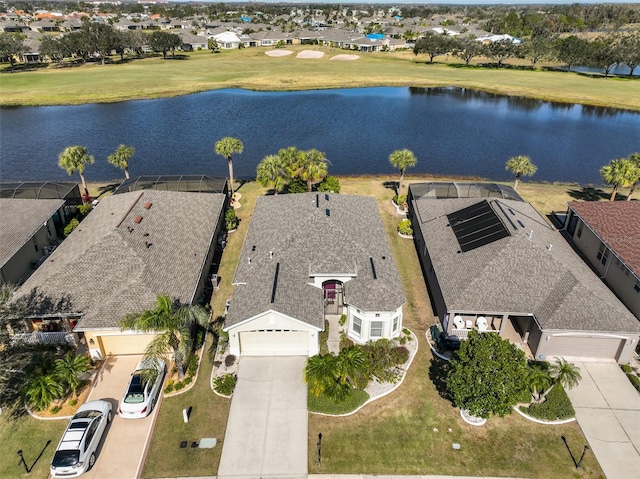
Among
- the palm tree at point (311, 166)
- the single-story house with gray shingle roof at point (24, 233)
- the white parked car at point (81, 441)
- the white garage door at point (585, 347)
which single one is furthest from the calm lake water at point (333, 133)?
the white parked car at point (81, 441)

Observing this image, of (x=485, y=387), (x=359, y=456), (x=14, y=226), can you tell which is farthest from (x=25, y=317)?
(x=485, y=387)

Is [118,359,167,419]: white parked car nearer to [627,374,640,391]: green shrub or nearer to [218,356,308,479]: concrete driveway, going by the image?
[218,356,308,479]: concrete driveway

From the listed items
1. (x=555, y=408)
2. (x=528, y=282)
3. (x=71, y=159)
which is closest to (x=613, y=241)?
(x=528, y=282)

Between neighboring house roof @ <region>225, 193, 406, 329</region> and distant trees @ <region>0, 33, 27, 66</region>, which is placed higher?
distant trees @ <region>0, 33, 27, 66</region>

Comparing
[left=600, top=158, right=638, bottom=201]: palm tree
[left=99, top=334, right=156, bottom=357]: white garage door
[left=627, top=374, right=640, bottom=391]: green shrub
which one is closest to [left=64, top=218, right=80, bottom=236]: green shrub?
[left=99, top=334, right=156, bottom=357]: white garage door

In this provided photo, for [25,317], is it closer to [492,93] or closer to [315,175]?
[315,175]
